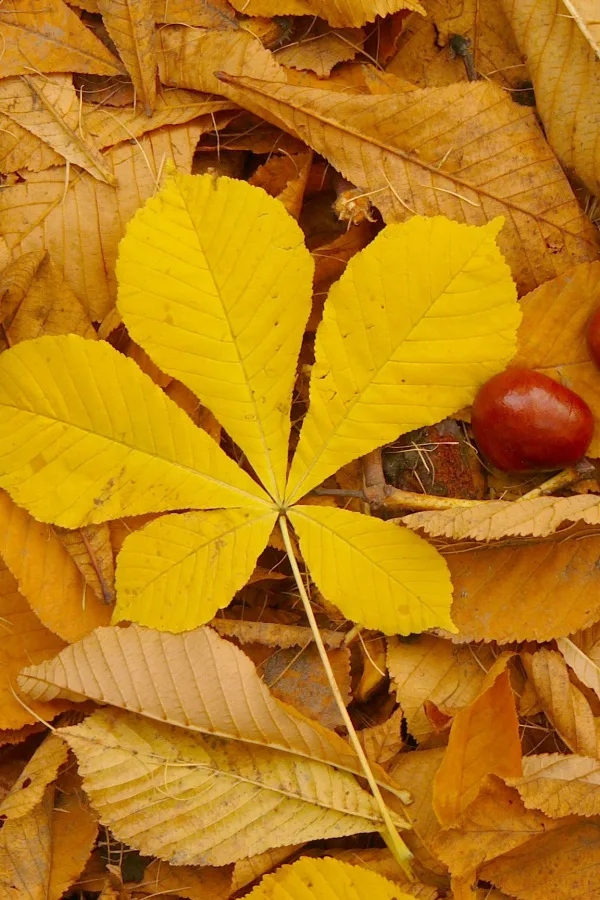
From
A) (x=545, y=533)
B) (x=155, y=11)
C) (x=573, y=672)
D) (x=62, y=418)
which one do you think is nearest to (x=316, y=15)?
(x=155, y=11)

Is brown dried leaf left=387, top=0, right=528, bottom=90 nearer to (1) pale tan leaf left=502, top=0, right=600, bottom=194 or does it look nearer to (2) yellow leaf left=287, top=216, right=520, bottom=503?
(1) pale tan leaf left=502, top=0, right=600, bottom=194

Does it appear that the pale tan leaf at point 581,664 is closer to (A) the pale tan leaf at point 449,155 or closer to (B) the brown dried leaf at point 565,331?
(B) the brown dried leaf at point 565,331

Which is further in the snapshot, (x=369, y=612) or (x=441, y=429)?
(x=441, y=429)

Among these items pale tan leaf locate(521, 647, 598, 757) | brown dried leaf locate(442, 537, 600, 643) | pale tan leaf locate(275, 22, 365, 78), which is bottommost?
pale tan leaf locate(521, 647, 598, 757)

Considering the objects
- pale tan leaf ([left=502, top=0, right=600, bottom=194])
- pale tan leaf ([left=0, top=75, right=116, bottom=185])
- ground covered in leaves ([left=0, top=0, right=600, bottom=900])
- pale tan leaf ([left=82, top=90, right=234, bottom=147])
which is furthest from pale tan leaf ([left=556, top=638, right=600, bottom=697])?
pale tan leaf ([left=0, top=75, right=116, bottom=185])

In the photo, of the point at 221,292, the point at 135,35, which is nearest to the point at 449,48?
the point at 135,35

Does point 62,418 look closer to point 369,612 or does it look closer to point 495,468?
point 369,612
